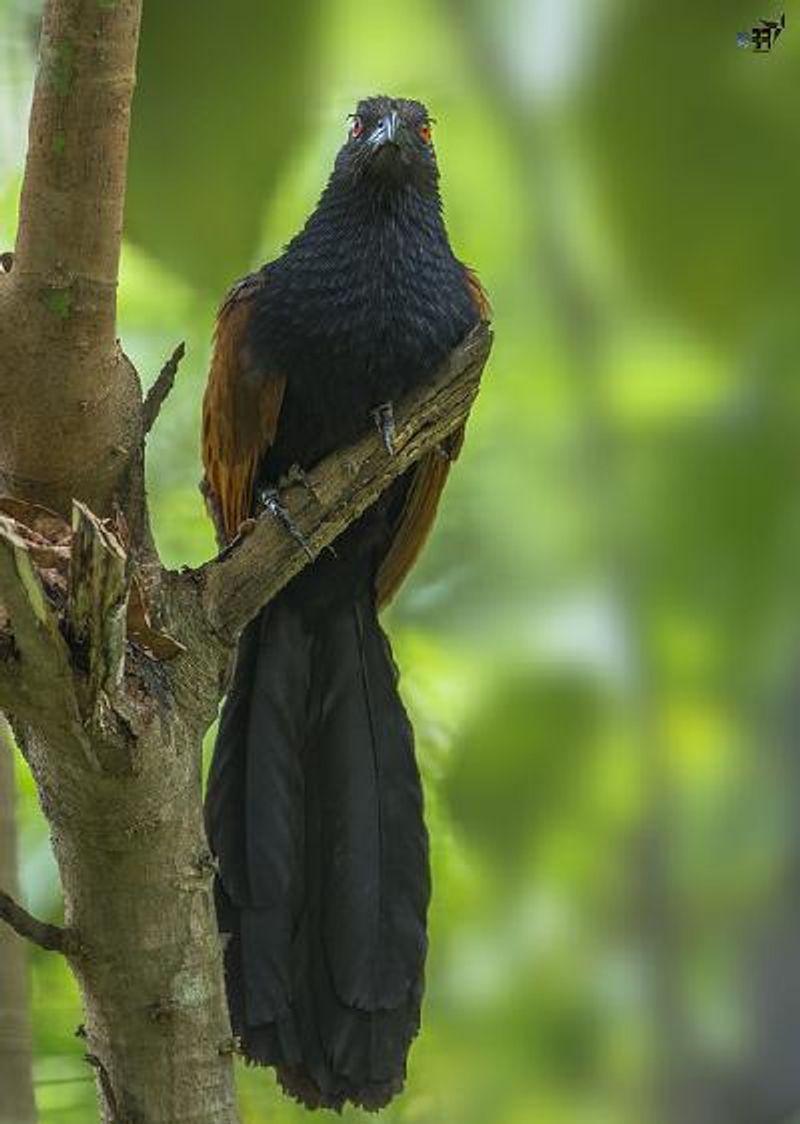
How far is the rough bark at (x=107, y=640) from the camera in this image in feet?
3.10

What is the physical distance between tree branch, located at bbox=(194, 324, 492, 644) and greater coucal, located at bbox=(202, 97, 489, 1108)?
0.18 ft

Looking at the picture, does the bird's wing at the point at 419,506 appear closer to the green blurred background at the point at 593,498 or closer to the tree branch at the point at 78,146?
the green blurred background at the point at 593,498

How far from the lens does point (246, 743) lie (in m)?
1.47

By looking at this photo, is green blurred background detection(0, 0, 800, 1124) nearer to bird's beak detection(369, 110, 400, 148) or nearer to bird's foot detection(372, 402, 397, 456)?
bird's beak detection(369, 110, 400, 148)

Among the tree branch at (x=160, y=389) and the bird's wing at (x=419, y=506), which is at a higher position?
the bird's wing at (x=419, y=506)

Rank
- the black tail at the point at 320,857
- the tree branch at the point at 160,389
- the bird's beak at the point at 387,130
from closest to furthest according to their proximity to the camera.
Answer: the tree branch at the point at 160,389
the black tail at the point at 320,857
the bird's beak at the point at 387,130

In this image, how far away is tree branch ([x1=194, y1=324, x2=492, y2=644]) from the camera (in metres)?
1.12

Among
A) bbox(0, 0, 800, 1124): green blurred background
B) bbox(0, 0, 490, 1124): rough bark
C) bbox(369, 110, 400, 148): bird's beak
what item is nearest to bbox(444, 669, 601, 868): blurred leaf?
bbox(0, 0, 800, 1124): green blurred background

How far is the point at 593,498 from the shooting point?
1.51 m

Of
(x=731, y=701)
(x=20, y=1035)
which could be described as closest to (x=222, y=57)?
(x=731, y=701)

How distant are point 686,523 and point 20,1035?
757 millimetres

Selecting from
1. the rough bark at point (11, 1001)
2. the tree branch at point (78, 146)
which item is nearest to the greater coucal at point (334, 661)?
the rough bark at point (11, 1001)

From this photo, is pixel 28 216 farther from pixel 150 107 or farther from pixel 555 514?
pixel 555 514

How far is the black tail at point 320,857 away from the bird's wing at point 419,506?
7cm
